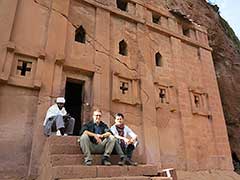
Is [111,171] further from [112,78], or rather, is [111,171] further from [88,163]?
[112,78]

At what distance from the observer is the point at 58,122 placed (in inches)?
227

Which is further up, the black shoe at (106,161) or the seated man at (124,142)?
the seated man at (124,142)

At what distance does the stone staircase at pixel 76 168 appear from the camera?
13.3ft

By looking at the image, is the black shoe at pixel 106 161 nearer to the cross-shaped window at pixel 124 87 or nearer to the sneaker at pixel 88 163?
the sneaker at pixel 88 163

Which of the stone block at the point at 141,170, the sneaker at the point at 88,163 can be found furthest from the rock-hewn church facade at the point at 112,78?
the stone block at the point at 141,170

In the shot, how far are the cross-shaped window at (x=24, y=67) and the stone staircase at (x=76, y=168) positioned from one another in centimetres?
263

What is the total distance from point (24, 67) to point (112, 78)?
2618 mm

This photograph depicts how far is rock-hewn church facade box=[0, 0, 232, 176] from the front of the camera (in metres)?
6.36

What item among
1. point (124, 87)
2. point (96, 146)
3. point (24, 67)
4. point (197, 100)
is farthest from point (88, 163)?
point (197, 100)

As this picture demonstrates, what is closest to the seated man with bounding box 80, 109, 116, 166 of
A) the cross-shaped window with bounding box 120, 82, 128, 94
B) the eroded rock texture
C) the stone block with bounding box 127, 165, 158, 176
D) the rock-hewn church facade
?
the stone block with bounding box 127, 165, 158, 176

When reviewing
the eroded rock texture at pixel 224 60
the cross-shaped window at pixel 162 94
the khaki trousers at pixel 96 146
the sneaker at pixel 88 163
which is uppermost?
the eroded rock texture at pixel 224 60

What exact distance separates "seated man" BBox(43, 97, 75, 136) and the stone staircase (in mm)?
758

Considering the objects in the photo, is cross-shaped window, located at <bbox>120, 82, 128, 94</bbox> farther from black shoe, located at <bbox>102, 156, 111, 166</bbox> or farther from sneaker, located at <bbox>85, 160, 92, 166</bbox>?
sneaker, located at <bbox>85, 160, 92, 166</bbox>

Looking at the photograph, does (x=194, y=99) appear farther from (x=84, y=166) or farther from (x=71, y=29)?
(x=84, y=166)
